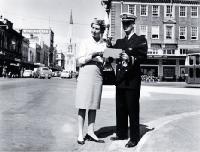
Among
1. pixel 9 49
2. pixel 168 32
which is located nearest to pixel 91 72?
pixel 168 32

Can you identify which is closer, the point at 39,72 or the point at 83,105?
the point at 83,105

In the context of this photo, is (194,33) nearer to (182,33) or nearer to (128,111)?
(182,33)

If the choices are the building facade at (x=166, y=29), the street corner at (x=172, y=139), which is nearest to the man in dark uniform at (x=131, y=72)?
the street corner at (x=172, y=139)

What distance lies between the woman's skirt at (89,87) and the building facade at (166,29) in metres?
44.4

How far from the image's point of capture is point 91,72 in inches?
209

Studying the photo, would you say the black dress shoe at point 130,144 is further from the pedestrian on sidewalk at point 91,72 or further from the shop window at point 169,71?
the shop window at point 169,71

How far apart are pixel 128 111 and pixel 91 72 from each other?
2.62ft

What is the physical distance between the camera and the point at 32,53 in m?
106

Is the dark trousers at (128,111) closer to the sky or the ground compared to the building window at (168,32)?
closer to the ground

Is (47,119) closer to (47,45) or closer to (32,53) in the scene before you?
(32,53)

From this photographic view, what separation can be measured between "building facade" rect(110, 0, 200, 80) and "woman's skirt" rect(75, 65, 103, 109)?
44352mm

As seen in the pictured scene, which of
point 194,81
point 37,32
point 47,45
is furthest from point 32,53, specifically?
point 194,81

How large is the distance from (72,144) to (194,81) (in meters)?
23.1

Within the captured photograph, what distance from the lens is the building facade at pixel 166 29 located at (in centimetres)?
4944
